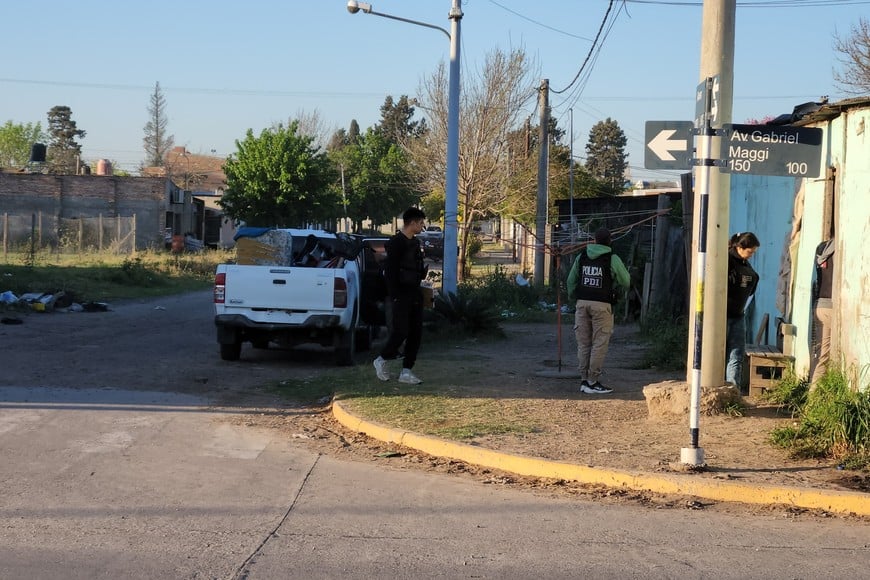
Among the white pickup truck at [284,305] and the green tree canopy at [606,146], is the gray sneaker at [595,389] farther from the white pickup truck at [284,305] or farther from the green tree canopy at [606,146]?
the green tree canopy at [606,146]

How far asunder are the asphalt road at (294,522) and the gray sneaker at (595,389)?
3635 mm

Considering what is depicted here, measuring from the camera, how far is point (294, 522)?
603 centimetres

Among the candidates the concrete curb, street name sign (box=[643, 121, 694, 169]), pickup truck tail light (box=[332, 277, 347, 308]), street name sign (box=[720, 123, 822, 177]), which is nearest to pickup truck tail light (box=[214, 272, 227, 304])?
pickup truck tail light (box=[332, 277, 347, 308])

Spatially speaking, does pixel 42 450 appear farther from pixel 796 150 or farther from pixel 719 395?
pixel 796 150

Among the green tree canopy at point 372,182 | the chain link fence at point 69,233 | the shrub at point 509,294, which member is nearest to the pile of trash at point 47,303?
the shrub at point 509,294

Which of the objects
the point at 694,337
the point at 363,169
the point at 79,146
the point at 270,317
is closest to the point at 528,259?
the point at 270,317

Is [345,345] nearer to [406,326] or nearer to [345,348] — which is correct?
[345,348]

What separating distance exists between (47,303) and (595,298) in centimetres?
1414

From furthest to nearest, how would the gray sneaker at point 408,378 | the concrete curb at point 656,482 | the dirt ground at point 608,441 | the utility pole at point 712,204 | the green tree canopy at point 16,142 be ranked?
the green tree canopy at point 16,142 → the gray sneaker at point 408,378 → the utility pole at point 712,204 → the dirt ground at point 608,441 → the concrete curb at point 656,482

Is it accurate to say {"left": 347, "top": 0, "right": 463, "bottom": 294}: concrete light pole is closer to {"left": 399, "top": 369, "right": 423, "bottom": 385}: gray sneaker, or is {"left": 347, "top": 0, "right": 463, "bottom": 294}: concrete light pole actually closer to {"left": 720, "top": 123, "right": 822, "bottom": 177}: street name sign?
{"left": 399, "top": 369, "right": 423, "bottom": 385}: gray sneaker

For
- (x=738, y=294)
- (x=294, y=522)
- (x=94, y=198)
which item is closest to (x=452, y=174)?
(x=738, y=294)

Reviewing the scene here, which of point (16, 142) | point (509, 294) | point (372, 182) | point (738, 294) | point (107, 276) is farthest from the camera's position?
point (16, 142)

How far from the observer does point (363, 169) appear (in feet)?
243

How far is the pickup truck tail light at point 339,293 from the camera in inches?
515
